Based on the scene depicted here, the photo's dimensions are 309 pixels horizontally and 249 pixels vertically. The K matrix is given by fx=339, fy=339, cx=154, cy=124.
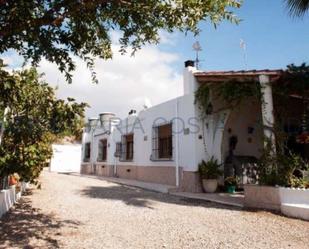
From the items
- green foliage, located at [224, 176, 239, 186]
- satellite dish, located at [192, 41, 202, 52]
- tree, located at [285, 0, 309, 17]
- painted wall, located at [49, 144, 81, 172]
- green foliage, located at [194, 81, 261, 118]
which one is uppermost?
satellite dish, located at [192, 41, 202, 52]

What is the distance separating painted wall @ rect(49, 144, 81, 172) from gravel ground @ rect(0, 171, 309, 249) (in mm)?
24351

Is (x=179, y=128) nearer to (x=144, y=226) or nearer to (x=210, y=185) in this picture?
(x=210, y=185)

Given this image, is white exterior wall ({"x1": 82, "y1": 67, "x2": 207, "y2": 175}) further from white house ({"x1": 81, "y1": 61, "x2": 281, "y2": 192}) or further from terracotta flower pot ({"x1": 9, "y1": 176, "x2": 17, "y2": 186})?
terracotta flower pot ({"x1": 9, "y1": 176, "x2": 17, "y2": 186})

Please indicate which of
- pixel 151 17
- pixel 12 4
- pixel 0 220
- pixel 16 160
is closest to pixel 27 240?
pixel 0 220

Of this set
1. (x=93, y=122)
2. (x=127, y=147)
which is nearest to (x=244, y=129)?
(x=127, y=147)

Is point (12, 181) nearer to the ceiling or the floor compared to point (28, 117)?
nearer to the floor

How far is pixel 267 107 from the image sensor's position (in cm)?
952

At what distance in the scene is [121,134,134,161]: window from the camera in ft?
65.7

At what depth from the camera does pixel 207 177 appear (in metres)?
12.3

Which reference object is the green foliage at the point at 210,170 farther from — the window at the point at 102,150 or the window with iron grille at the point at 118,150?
the window at the point at 102,150

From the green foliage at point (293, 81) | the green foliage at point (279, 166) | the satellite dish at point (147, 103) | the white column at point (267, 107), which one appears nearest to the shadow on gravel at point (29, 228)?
the green foliage at point (279, 166)

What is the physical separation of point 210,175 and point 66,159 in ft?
80.6

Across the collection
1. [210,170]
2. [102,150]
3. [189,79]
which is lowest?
[210,170]

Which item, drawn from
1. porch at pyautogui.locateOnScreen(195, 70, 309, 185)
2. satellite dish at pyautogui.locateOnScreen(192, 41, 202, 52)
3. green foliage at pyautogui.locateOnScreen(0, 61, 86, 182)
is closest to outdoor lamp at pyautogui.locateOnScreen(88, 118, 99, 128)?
satellite dish at pyautogui.locateOnScreen(192, 41, 202, 52)
